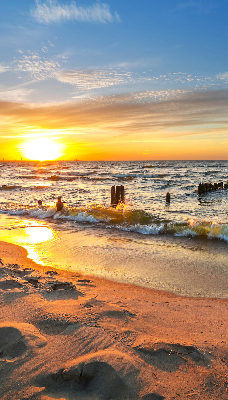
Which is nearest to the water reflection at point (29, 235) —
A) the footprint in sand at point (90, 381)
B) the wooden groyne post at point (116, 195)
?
the footprint in sand at point (90, 381)

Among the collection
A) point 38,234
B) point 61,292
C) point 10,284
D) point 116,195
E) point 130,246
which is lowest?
point 130,246

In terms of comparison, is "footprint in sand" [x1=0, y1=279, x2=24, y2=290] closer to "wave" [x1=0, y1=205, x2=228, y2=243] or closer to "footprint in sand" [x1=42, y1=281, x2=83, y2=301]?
"footprint in sand" [x1=42, y1=281, x2=83, y2=301]

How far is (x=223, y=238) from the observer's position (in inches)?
386

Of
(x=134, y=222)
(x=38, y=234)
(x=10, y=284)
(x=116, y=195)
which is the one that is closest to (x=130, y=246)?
(x=134, y=222)

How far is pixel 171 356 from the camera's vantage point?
3.02 m

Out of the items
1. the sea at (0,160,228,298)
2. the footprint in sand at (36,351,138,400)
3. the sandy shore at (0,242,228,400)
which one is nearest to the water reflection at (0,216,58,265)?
the sea at (0,160,228,298)

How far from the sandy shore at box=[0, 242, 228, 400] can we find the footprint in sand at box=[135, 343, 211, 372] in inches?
0.4

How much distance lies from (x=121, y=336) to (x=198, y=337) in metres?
1.04

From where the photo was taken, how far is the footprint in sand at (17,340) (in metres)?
2.96

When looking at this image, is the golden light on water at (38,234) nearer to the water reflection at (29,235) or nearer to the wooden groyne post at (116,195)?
the water reflection at (29,235)

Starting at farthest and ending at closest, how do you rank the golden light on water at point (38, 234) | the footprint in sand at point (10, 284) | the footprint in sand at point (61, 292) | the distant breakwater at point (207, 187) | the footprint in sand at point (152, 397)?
the distant breakwater at point (207, 187)
the golden light on water at point (38, 234)
the footprint in sand at point (10, 284)
the footprint in sand at point (61, 292)
the footprint in sand at point (152, 397)

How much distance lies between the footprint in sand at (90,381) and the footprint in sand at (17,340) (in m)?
0.52

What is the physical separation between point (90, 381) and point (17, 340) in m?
1.10

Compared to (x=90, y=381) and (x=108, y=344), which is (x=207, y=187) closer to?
(x=108, y=344)
